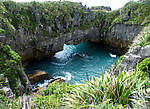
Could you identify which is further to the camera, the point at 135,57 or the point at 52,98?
the point at 135,57

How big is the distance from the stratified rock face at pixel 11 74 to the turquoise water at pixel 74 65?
926cm

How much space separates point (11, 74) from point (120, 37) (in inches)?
1178

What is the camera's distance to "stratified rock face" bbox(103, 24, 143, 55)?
30.3 metres

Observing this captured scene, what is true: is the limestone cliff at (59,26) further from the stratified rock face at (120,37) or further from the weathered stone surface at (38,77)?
the weathered stone surface at (38,77)

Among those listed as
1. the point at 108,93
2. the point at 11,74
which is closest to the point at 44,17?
the point at 11,74

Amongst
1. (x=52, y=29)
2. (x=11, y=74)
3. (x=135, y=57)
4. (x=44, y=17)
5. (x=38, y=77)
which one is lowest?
(x=38, y=77)

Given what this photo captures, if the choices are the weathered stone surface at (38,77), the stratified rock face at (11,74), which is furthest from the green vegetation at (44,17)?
the weathered stone surface at (38,77)

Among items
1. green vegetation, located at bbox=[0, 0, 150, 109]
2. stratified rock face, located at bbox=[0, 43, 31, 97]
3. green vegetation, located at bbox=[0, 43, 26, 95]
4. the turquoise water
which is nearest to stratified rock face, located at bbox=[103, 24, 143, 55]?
green vegetation, located at bbox=[0, 0, 150, 109]

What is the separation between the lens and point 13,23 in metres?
21.0

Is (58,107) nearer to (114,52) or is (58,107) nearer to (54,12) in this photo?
(54,12)

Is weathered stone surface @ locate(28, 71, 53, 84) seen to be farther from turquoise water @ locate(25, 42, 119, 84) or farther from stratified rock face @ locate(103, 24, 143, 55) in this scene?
stratified rock face @ locate(103, 24, 143, 55)

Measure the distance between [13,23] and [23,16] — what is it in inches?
109

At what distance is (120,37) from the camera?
3328 cm

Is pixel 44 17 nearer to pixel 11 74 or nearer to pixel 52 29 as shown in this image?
pixel 52 29
